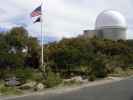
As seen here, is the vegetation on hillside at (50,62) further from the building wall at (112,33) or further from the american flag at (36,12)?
the building wall at (112,33)

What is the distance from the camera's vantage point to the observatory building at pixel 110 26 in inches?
3234

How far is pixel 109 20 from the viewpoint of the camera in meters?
83.6

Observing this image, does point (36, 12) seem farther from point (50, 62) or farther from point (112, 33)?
point (112, 33)

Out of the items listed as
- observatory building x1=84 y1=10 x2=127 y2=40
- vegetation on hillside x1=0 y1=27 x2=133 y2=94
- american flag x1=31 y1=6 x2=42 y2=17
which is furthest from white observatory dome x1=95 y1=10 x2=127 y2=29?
american flag x1=31 y1=6 x2=42 y2=17

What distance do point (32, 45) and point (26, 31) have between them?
241 centimetres

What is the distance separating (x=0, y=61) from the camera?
4112cm

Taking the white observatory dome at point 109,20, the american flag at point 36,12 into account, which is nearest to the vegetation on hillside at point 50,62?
the american flag at point 36,12

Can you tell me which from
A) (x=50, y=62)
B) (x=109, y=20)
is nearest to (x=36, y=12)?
(x=50, y=62)

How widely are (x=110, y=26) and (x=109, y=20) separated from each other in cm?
234

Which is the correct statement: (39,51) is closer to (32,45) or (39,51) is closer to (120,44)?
(32,45)

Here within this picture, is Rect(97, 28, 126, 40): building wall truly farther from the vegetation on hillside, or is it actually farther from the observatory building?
the vegetation on hillside

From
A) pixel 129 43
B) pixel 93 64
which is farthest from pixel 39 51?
pixel 129 43

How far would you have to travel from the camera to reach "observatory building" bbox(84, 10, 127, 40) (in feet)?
269

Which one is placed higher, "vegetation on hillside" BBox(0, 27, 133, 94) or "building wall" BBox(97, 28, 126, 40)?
"building wall" BBox(97, 28, 126, 40)
